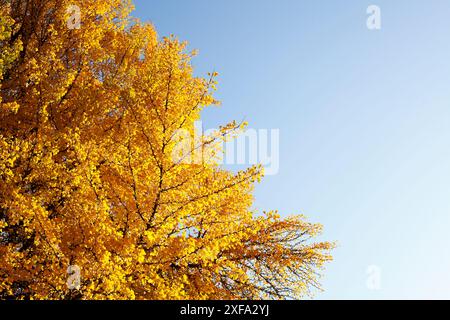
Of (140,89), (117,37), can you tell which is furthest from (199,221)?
(117,37)

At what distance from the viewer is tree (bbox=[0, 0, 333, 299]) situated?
4984 millimetres

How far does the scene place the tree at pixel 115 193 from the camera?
498 centimetres

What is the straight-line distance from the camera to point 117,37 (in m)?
10.1

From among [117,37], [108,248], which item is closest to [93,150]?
[108,248]

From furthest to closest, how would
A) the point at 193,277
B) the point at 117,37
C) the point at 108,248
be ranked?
the point at 117,37
the point at 193,277
the point at 108,248

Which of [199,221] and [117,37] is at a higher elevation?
[117,37]

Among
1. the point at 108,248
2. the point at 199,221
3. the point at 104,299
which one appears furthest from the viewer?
the point at 199,221

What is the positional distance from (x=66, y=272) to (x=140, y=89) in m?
2.84

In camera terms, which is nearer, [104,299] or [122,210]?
[104,299]

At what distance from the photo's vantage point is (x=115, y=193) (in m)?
5.62

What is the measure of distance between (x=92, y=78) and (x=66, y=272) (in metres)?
5.03

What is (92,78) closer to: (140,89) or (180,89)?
(140,89)

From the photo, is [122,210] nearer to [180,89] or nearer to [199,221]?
[199,221]
